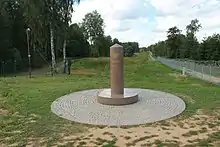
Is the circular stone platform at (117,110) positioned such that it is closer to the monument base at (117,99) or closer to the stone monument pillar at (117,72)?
the monument base at (117,99)

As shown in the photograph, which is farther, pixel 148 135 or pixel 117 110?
pixel 117 110

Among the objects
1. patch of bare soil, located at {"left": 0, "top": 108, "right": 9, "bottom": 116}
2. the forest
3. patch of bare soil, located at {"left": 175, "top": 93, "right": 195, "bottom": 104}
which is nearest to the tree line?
the forest

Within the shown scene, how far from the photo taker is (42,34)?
25625 millimetres

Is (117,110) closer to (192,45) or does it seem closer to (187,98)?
(187,98)

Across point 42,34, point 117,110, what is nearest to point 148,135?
point 117,110

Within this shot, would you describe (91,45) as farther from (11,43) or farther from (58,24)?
(58,24)

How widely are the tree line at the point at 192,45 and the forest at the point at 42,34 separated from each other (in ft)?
53.8

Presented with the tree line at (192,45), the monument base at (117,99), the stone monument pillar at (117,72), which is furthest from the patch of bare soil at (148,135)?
the tree line at (192,45)

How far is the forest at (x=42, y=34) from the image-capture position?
2395 cm

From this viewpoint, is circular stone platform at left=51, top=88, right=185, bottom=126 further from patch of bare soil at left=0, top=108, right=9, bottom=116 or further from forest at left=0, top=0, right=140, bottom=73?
forest at left=0, top=0, right=140, bottom=73

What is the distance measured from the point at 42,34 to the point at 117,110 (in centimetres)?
1877

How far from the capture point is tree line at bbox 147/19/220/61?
4162cm

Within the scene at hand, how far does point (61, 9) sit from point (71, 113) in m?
17.9

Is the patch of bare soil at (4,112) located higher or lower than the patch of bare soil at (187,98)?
lower
